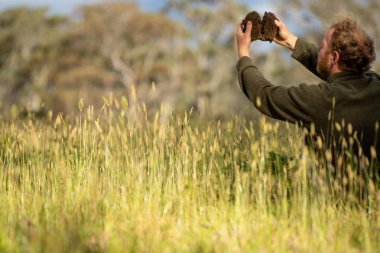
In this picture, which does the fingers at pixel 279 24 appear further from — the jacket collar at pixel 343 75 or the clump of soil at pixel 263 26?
the jacket collar at pixel 343 75

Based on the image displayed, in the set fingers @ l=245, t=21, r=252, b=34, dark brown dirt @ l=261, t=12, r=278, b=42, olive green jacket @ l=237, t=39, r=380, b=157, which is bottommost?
olive green jacket @ l=237, t=39, r=380, b=157

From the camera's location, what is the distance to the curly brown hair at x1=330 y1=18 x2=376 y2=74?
348cm

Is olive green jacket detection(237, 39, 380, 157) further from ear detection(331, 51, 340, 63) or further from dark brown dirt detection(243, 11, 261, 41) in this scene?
dark brown dirt detection(243, 11, 261, 41)

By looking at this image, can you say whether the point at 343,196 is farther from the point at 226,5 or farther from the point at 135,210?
the point at 226,5

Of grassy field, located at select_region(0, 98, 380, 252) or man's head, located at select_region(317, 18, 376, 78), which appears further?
man's head, located at select_region(317, 18, 376, 78)

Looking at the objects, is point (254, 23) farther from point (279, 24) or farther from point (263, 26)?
point (279, 24)

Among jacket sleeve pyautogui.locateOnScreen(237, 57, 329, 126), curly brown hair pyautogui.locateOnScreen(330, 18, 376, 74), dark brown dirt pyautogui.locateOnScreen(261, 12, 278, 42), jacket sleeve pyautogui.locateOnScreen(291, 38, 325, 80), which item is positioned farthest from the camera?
jacket sleeve pyautogui.locateOnScreen(291, 38, 325, 80)

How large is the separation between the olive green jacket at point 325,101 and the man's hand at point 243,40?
103mm

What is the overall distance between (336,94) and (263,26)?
0.74 m

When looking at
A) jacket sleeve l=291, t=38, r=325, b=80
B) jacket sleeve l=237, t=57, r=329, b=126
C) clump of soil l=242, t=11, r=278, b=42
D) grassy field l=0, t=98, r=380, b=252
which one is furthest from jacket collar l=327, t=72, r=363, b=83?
jacket sleeve l=291, t=38, r=325, b=80

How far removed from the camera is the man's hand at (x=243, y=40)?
3650 mm

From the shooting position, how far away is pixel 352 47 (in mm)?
3477

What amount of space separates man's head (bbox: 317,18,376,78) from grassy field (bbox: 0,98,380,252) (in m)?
0.46

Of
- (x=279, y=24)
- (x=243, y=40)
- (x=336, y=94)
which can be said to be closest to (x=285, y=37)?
(x=279, y=24)
